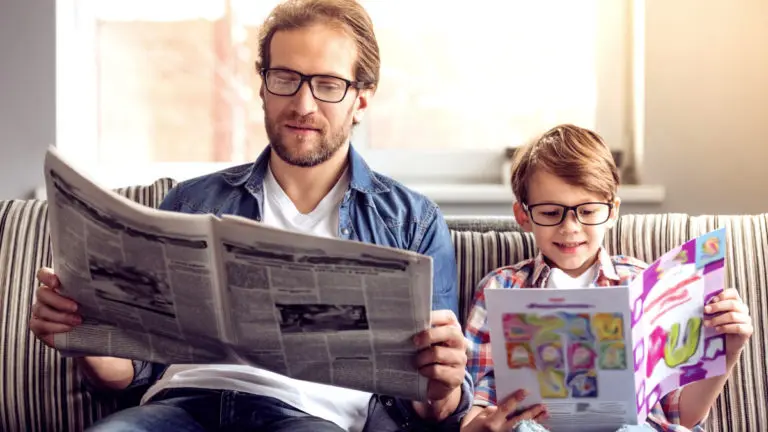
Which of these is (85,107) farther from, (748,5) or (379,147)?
Answer: (748,5)

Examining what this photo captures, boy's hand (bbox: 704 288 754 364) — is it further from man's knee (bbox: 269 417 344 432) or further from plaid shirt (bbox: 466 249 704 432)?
man's knee (bbox: 269 417 344 432)

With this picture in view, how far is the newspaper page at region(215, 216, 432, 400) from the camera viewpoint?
1.02 meters

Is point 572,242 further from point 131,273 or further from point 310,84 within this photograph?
point 131,273

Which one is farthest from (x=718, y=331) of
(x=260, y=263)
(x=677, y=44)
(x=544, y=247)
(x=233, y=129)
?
(x=233, y=129)

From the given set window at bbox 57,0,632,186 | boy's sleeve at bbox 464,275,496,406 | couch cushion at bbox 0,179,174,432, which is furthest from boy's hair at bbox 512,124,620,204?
couch cushion at bbox 0,179,174,432

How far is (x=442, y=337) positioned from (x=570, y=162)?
1.81 feet

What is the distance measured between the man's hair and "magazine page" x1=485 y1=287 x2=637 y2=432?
0.55 metres

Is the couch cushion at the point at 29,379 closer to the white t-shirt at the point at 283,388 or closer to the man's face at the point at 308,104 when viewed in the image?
the white t-shirt at the point at 283,388

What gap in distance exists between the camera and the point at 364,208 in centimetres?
157

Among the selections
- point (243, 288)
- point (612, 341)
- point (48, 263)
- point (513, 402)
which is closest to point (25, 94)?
point (48, 263)

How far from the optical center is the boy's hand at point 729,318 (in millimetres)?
1410

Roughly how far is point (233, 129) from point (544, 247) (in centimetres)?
117

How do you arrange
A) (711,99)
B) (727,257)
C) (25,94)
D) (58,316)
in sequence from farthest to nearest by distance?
(25,94)
(711,99)
(727,257)
(58,316)

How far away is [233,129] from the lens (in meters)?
2.46
